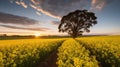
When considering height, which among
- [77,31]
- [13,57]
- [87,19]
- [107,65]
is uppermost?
[87,19]

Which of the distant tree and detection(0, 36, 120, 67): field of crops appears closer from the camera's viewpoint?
detection(0, 36, 120, 67): field of crops

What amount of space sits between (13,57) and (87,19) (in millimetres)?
47965

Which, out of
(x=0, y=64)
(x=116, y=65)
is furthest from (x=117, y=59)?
(x=0, y=64)

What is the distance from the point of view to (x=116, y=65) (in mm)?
10102

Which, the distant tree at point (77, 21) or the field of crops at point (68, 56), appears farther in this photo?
the distant tree at point (77, 21)

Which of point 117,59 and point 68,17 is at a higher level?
point 68,17

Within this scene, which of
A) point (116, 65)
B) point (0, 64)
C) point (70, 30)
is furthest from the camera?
point (70, 30)

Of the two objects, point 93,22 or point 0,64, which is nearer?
point 0,64

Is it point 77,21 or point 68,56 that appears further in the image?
point 77,21

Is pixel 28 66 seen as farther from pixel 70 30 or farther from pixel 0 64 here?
pixel 70 30

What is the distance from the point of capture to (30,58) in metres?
11.9

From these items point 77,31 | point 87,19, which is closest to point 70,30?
point 77,31

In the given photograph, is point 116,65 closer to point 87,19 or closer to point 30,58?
point 30,58

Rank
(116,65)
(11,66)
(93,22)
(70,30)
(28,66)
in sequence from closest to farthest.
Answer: (11,66)
(116,65)
(28,66)
(93,22)
(70,30)
